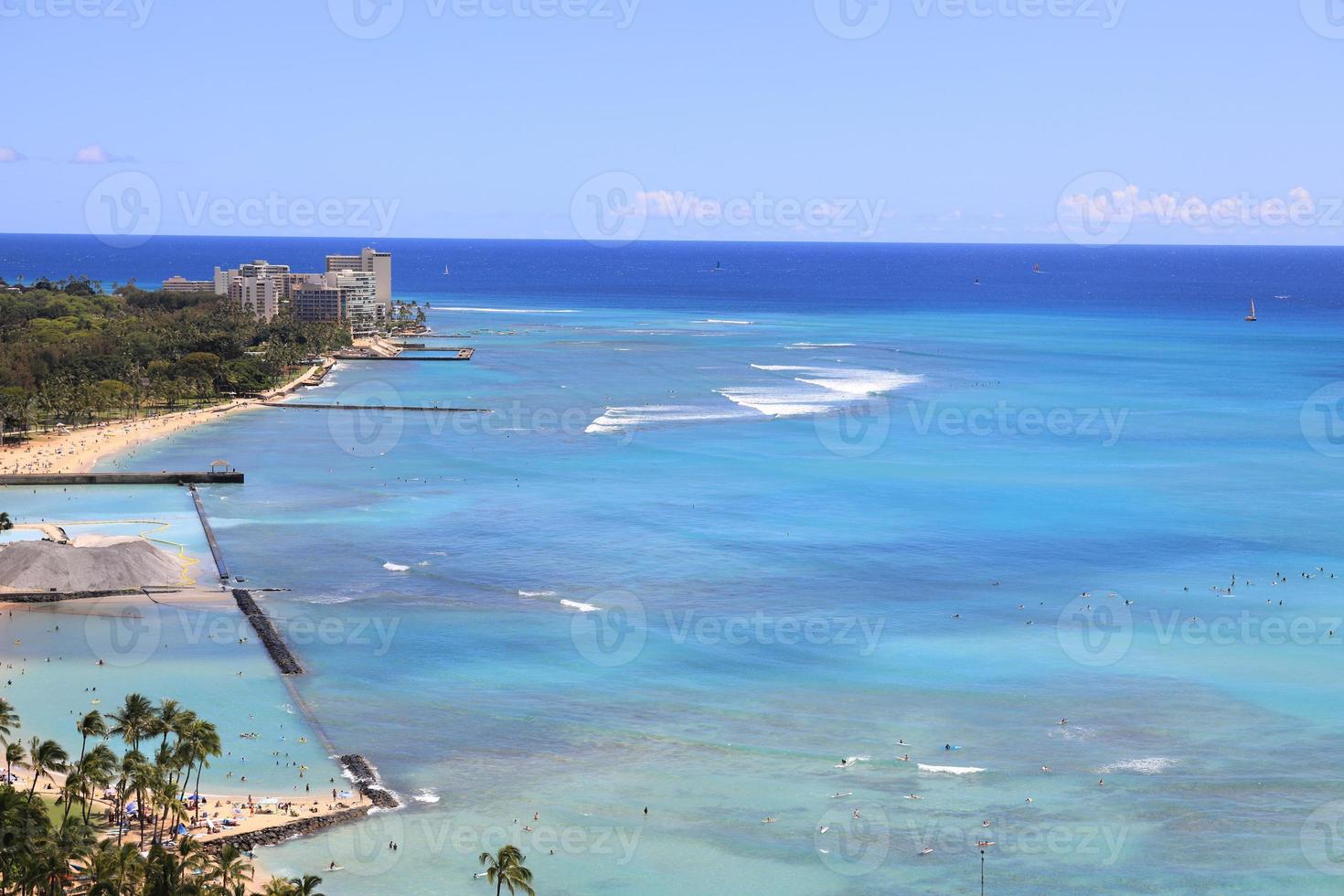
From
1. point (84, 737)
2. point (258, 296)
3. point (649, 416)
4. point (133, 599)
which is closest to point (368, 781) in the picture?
point (84, 737)

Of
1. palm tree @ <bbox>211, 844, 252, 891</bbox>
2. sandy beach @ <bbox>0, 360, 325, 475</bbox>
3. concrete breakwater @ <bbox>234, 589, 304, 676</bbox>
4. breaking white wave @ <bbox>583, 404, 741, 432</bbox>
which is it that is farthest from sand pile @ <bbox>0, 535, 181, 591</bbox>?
breaking white wave @ <bbox>583, 404, 741, 432</bbox>

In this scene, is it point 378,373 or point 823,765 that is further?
point 378,373

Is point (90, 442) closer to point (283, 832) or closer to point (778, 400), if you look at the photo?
point (778, 400)

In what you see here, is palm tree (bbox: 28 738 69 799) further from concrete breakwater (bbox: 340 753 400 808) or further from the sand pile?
the sand pile

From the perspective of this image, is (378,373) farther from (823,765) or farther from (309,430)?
(823,765)

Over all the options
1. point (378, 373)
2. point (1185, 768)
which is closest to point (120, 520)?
point (1185, 768)

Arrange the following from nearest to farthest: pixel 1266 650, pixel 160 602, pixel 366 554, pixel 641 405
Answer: pixel 1266 650
pixel 160 602
pixel 366 554
pixel 641 405
